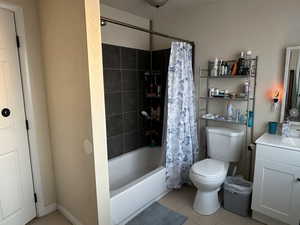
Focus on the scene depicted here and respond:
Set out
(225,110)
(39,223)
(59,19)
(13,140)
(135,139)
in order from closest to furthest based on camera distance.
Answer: (59,19)
(13,140)
(39,223)
(225,110)
(135,139)

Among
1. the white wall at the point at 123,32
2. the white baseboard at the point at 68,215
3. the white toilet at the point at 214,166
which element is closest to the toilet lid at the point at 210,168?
the white toilet at the point at 214,166

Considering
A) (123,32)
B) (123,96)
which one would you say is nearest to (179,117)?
(123,96)

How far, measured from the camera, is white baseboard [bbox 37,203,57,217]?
6.71 ft

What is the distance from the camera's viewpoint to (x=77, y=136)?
5.49 ft

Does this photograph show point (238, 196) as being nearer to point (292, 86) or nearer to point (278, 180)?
point (278, 180)

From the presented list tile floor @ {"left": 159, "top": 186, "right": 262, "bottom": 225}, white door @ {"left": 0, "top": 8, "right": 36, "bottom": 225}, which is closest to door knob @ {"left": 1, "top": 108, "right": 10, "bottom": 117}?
white door @ {"left": 0, "top": 8, "right": 36, "bottom": 225}

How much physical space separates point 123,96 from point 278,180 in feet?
6.54

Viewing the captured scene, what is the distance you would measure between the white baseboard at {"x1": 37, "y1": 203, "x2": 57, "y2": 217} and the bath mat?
2.90 ft

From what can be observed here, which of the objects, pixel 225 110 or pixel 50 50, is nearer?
pixel 50 50

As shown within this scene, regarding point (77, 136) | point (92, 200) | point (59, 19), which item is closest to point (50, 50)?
point (59, 19)

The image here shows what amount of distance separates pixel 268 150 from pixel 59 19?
221 centimetres

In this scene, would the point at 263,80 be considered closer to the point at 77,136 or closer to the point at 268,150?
the point at 268,150

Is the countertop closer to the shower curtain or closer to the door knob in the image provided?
the shower curtain

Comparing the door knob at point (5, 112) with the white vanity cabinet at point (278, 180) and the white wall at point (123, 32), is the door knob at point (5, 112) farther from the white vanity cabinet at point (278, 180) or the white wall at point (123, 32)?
the white vanity cabinet at point (278, 180)
